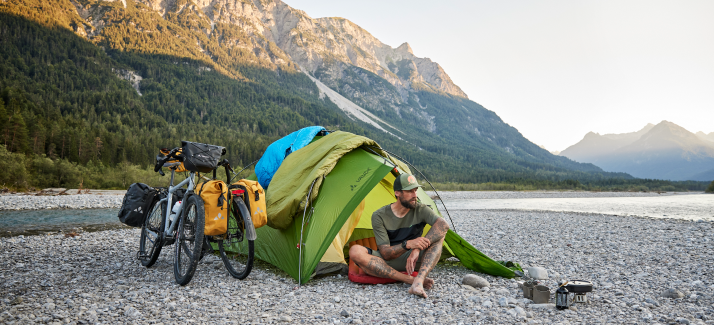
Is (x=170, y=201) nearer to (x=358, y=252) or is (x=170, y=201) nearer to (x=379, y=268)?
(x=358, y=252)

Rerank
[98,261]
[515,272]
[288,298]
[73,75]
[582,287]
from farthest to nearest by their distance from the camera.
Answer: [73,75], [98,261], [515,272], [288,298], [582,287]

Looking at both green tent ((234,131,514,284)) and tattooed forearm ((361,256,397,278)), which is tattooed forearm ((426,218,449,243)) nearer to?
tattooed forearm ((361,256,397,278))

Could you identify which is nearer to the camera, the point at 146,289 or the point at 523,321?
the point at 523,321

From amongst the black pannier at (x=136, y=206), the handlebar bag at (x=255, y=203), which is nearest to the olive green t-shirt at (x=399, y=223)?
the handlebar bag at (x=255, y=203)

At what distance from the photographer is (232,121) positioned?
104 m

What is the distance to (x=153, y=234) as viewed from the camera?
6066 millimetres

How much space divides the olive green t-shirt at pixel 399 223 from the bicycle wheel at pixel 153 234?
3.52 metres

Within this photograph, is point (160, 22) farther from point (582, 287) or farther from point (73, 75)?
point (582, 287)

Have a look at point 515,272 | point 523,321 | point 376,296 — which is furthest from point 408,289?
point 515,272

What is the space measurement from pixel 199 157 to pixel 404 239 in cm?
331

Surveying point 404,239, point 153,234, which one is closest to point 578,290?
point 404,239

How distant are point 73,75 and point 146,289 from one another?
124019 mm

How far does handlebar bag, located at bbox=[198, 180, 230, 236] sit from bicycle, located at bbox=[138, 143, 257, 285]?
85 millimetres

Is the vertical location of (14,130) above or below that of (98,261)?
above
